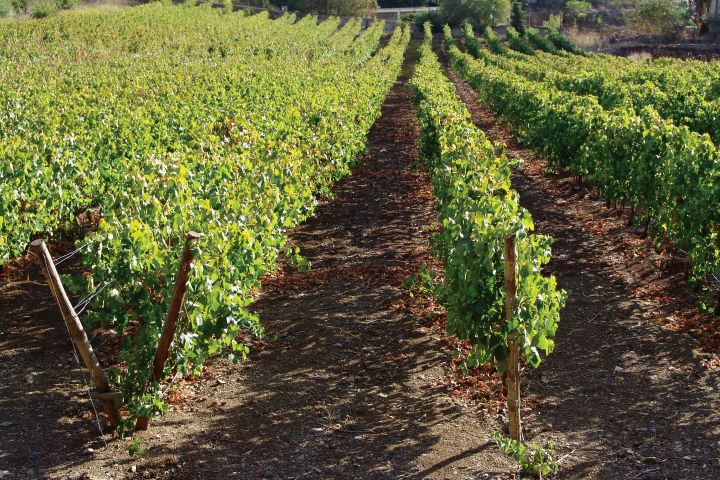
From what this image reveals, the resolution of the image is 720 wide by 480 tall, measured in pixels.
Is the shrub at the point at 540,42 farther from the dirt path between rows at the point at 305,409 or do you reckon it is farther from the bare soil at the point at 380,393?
the dirt path between rows at the point at 305,409

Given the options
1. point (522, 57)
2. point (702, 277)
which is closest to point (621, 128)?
point (702, 277)

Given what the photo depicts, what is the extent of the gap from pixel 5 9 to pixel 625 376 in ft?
195

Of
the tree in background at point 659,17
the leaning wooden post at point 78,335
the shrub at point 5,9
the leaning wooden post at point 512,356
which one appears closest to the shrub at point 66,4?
the shrub at point 5,9

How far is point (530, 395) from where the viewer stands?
21.7ft

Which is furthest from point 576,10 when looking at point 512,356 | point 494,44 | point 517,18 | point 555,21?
point 512,356

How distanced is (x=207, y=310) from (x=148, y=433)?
1076 mm

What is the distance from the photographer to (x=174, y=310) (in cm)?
540

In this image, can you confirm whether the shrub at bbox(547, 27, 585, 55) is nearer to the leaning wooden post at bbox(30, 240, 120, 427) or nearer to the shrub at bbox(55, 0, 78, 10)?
the shrub at bbox(55, 0, 78, 10)

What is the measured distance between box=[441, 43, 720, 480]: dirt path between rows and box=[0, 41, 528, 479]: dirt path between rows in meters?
0.68

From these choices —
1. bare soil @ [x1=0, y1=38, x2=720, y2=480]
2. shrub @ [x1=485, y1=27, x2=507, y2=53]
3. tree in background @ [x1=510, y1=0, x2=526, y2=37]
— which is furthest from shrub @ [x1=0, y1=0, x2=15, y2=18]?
bare soil @ [x1=0, y1=38, x2=720, y2=480]

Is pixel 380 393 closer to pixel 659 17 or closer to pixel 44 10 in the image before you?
pixel 44 10

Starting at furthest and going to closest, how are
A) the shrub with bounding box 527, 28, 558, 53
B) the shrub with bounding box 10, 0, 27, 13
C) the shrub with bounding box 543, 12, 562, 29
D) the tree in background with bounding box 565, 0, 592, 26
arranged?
1. the tree in background with bounding box 565, 0, 592, 26
2. the shrub with bounding box 543, 12, 562, 29
3. the shrub with bounding box 10, 0, 27, 13
4. the shrub with bounding box 527, 28, 558, 53

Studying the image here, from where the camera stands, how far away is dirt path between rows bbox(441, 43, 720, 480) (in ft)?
18.6

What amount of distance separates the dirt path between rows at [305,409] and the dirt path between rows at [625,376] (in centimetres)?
68
